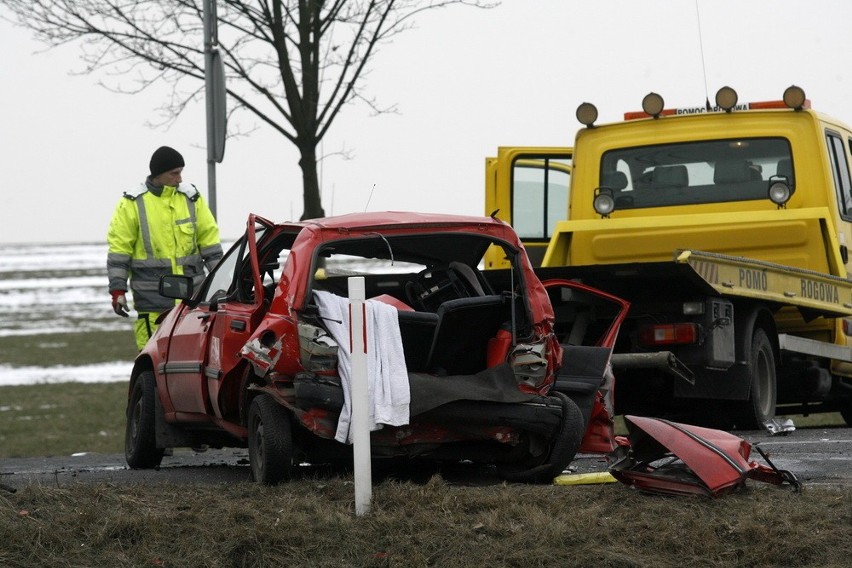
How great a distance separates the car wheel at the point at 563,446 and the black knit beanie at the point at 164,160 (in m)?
4.09

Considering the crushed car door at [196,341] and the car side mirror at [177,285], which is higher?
the car side mirror at [177,285]

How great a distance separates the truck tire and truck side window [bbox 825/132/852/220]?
1566mm

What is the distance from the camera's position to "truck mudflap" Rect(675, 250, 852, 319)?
10.5 meters

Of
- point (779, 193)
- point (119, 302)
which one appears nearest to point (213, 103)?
point (119, 302)

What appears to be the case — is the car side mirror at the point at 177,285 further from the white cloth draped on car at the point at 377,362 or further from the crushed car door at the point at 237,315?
the white cloth draped on car at the point at 377,362

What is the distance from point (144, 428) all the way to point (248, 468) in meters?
0.75

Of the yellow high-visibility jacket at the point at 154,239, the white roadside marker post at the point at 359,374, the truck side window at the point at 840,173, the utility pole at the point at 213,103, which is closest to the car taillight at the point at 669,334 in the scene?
the truck side window at the point at 840,173

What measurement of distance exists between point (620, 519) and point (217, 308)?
3.24 metres

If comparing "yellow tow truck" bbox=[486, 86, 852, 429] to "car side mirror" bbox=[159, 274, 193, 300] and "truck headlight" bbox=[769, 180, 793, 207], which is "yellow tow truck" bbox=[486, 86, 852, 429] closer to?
"truck headlight" bbox=[769, 180, 793, 207]

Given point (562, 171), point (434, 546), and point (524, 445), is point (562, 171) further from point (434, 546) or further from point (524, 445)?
point (434, 546)

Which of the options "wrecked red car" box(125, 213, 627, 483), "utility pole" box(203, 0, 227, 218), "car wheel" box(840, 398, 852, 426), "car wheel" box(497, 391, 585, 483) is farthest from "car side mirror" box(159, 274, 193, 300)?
"car wheel" box(840, 398, 852, 426)

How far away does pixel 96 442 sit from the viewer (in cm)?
1557

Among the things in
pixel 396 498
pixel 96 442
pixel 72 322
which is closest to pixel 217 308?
pixel 396 498

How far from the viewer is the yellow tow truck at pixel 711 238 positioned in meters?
10.9
